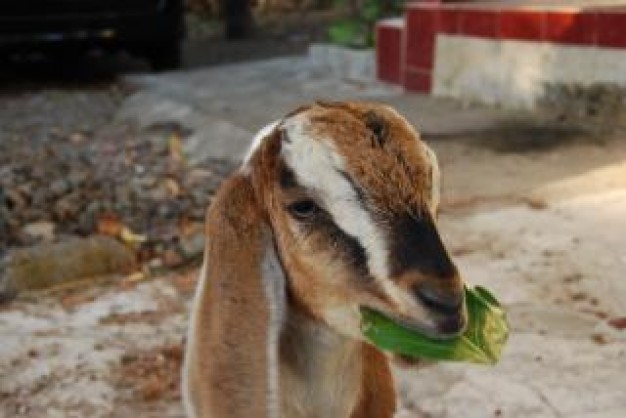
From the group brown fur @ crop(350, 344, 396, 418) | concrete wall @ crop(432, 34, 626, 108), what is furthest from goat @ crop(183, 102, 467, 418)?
concrete wall @ crop(432, 34, 626, 108)

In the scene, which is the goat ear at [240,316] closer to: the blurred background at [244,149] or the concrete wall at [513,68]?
the blurred background at [244,149]

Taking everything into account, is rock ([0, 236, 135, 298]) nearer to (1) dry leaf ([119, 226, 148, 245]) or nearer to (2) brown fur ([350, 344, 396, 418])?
(1) dry leaf ([119, 226, 148, 245])

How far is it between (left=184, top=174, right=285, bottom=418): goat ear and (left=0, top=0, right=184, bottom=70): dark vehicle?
8.47 m

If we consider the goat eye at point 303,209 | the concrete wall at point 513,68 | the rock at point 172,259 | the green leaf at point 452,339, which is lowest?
the rock at point 172,259

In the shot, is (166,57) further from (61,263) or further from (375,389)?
(375,389)

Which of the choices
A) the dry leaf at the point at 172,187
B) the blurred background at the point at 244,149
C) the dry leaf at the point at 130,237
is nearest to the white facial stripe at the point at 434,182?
the blurred background at the point at 244,149

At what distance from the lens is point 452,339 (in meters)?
1.53

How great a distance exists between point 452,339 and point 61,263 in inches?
114

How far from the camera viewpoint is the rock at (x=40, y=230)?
4.59 m

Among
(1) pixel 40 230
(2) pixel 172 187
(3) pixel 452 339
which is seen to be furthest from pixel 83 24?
(3) pixel 452 339

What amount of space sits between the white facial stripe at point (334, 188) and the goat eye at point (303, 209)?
3 cm

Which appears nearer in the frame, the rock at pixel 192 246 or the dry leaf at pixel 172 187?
the rock at pixel 192 246

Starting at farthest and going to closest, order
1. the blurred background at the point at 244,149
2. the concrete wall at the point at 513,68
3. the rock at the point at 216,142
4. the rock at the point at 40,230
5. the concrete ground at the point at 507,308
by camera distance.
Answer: the rock at the point at 216,142
the concrete wall at the point at 513,68
the rock at the point at 40,230
the blurred background at the point at 244,149
the concrete ground at the point at 507,308

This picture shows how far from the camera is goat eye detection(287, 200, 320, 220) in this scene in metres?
1.58
